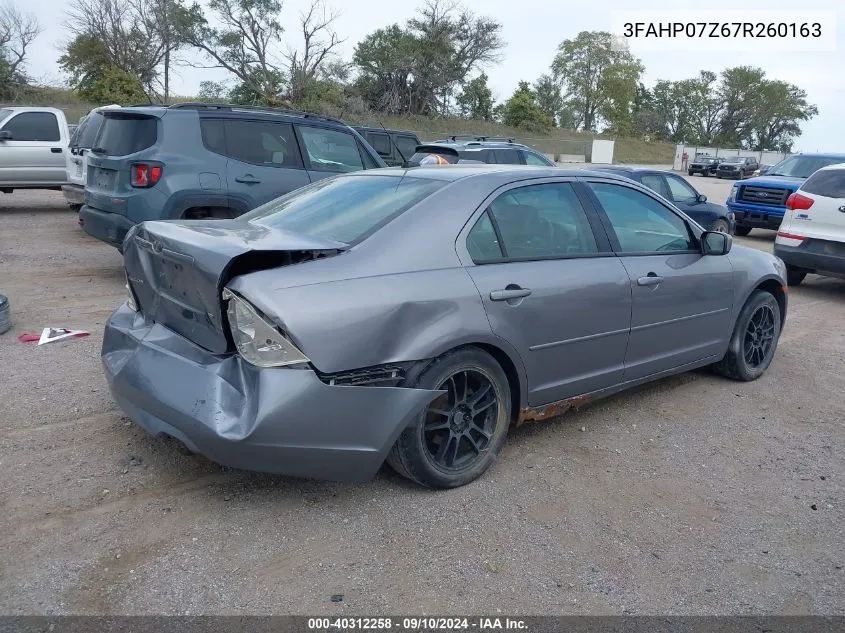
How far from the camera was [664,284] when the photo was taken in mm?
4656

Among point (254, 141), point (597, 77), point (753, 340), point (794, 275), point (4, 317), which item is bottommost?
point (794, 275)

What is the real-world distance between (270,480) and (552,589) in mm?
1495

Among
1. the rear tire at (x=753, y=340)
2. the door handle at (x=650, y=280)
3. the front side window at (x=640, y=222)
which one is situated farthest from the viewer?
the rear tire at (x=753, y=340)

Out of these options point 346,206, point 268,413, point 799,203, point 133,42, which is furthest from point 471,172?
point 133,42

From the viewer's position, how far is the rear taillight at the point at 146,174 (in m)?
7.18

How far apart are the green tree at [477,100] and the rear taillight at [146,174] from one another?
185 feet

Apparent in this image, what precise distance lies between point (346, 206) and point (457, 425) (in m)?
1.32

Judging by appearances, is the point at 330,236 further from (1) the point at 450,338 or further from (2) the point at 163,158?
(2) the point at 163,158

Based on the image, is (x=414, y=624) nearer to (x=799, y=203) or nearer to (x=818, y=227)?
(x=818, y=227)

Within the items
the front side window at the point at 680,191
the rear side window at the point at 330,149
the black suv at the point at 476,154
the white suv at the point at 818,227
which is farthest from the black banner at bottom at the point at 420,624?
the front side window at the point at 680,191

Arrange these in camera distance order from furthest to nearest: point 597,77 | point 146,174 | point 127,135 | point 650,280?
point 597,77 → point 127,135 → point 146,174 → point 650,280

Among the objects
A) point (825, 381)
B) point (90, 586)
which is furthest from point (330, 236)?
point (825, 381)

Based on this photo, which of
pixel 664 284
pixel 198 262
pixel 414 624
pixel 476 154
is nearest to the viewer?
pixel 414 624

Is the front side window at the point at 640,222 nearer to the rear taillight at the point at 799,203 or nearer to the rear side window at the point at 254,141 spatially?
the rear side window at the point at 254,141
